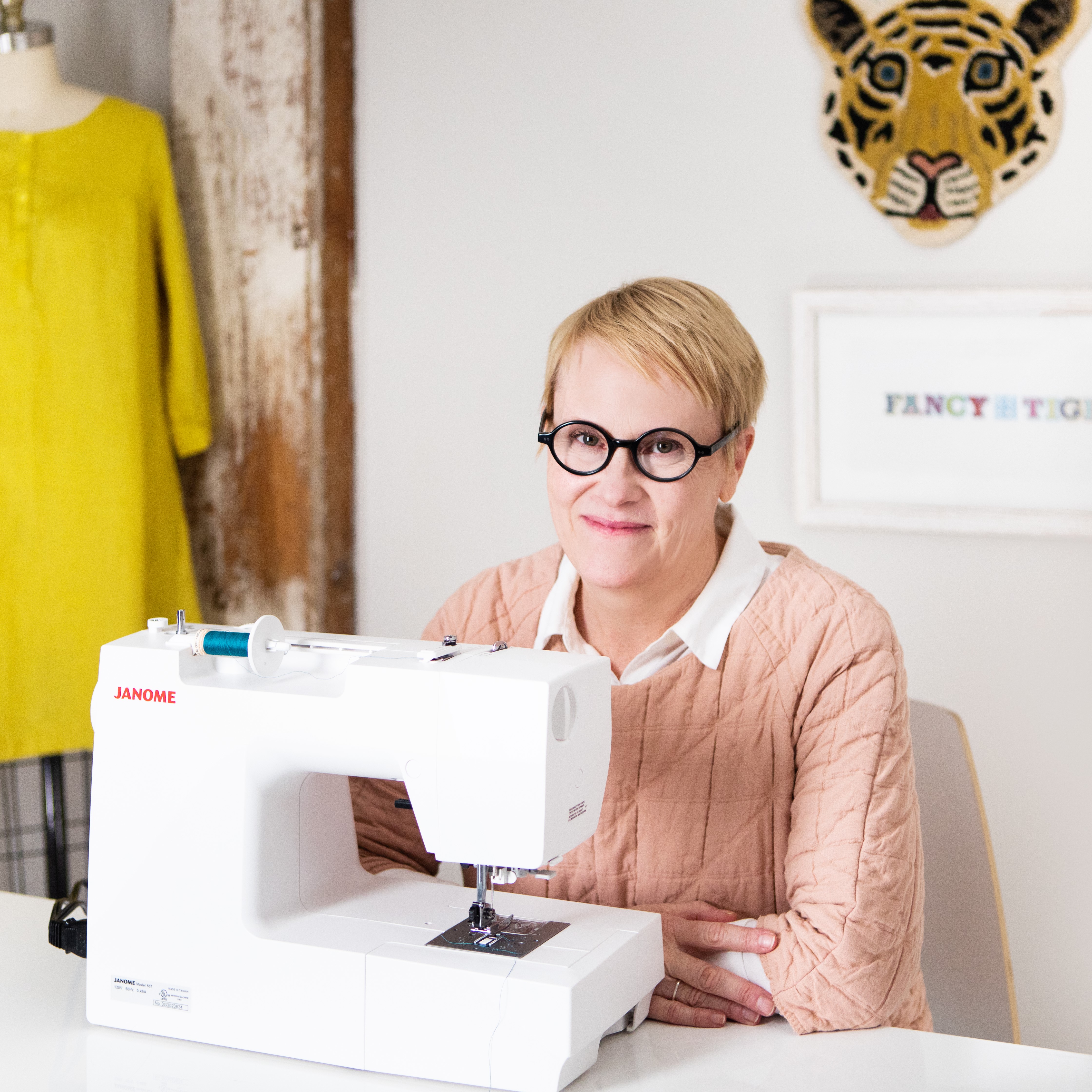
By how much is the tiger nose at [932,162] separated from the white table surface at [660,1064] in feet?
4.83

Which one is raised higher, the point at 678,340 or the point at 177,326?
the point at 177,326

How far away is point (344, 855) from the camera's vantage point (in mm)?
1269

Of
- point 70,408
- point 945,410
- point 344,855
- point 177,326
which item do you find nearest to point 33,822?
point 70,408

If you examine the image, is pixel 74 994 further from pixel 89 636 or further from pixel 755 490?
pixel 755 490

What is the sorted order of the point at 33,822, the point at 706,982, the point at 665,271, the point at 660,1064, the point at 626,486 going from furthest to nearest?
the point at 33,822 < the point at 665,271 < the point at 626,486 < the point at 706,982 < the point at 660,1064

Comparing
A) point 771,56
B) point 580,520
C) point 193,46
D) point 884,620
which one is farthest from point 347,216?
point 884,620

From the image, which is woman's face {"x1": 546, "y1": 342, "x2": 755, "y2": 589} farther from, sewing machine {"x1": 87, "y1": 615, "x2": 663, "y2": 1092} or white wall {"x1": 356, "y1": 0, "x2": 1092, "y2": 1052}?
white wall {"x1": 356, "y1": 0, "x2": 1092, "y2": 1052}

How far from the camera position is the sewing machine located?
1.07 meters

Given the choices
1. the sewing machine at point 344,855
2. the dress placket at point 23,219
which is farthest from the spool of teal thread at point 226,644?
the dress placket at point 23,219

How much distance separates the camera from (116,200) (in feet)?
7.39

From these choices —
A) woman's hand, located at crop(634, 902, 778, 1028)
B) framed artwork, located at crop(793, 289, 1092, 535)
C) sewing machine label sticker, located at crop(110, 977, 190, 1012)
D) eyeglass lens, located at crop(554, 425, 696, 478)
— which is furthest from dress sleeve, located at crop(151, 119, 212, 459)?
woman's hand, located at crop(634, 902, 778, 1028)

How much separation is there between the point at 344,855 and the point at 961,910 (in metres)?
0.83

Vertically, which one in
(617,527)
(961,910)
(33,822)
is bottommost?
(33,822)

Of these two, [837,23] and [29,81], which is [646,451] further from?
[29,81]
